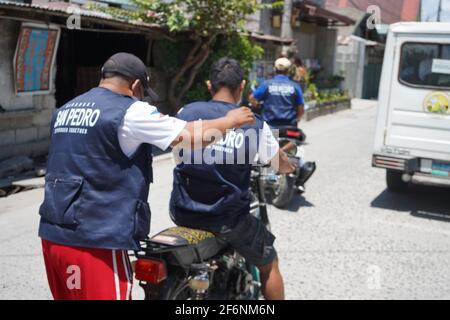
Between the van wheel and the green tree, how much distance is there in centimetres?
467

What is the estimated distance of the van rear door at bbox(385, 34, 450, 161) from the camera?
6316 millimetres

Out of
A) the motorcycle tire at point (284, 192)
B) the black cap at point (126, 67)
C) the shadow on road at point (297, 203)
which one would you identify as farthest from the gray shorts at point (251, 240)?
the shadow on road at point (297, 203)

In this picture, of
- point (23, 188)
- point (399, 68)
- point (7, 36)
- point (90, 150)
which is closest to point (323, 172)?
point (399, 68)

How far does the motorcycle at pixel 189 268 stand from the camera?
8.75ft

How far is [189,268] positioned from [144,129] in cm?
82

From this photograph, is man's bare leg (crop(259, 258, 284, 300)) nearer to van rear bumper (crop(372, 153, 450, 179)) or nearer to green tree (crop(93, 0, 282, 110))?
van rear bumper (crop(372, 153, 450, 179))

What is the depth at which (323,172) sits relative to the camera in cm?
853

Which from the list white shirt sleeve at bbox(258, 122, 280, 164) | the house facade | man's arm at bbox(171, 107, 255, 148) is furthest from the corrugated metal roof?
man's arm at bbox(171, 107, 255, 148)

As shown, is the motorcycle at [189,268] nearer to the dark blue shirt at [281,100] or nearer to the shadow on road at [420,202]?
the dark blue shirt at [281,100]

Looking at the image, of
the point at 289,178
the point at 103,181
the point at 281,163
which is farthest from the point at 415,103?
the point at 103,181

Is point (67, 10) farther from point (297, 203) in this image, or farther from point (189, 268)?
point (189, 268)
